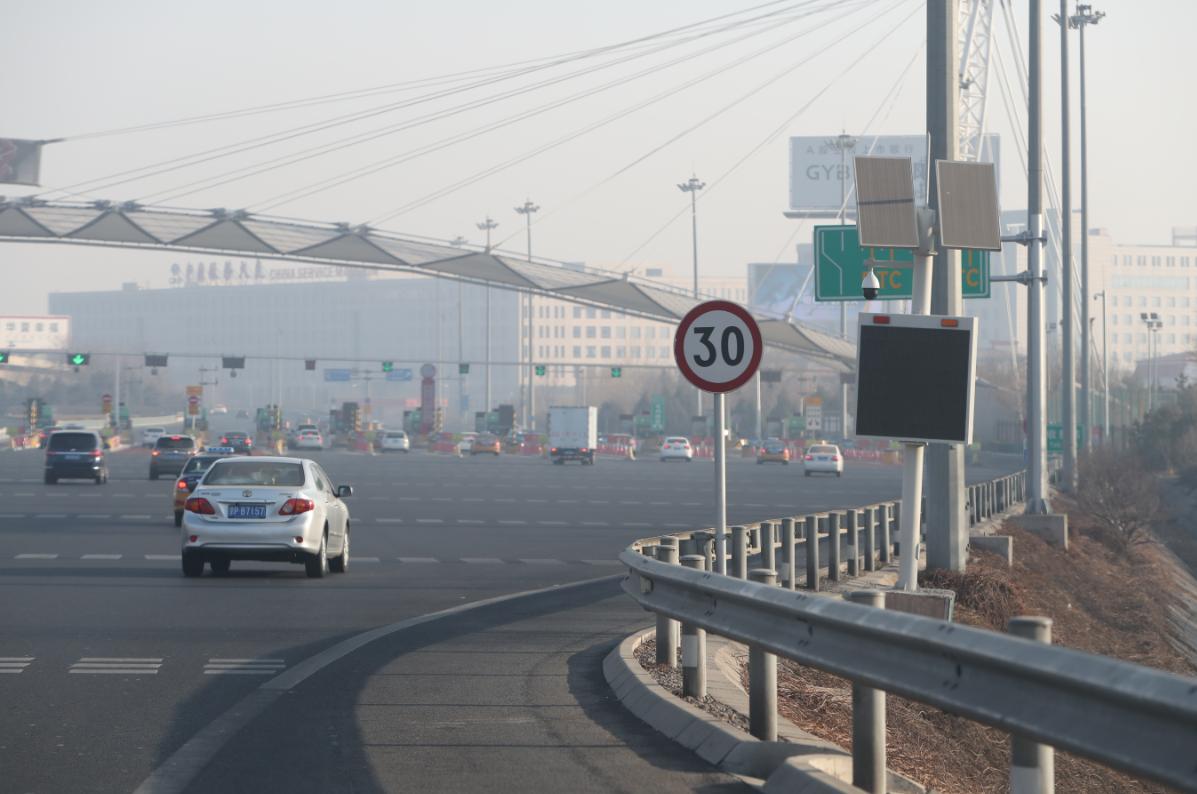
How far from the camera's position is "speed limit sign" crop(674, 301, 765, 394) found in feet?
40.8

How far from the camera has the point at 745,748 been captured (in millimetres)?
7719

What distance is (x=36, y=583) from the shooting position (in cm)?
1900

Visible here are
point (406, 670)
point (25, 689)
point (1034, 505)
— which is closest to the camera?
point (25, 689)

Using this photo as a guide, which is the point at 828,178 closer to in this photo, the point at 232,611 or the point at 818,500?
the point at 818,500

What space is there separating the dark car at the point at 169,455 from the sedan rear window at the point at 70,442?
14.7 feet

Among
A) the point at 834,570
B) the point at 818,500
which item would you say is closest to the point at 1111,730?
the point at 834,570

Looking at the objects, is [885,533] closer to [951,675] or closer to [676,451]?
[951,675]

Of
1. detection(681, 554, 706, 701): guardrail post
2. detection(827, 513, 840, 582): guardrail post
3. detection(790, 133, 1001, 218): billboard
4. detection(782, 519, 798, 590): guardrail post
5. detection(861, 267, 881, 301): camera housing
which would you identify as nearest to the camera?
detection(681, 554, 706, 701): guardrail post

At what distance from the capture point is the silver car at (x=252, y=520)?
64.1 feet

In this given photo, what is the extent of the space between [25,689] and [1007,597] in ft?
36.0

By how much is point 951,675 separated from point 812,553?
44.5 ft

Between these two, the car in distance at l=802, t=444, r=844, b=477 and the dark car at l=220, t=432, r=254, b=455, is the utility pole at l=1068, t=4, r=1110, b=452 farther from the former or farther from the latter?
the dark car at l=220, t=432, r=254, b=455

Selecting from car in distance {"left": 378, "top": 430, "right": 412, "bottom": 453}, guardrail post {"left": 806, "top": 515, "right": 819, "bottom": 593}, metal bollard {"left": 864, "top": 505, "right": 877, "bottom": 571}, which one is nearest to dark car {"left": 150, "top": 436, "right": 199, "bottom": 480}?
metal bollard {"left": 864, "top": 505, "right": 877, "bottom": 571}

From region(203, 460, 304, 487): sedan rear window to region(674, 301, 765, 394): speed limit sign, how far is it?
8.93 m
